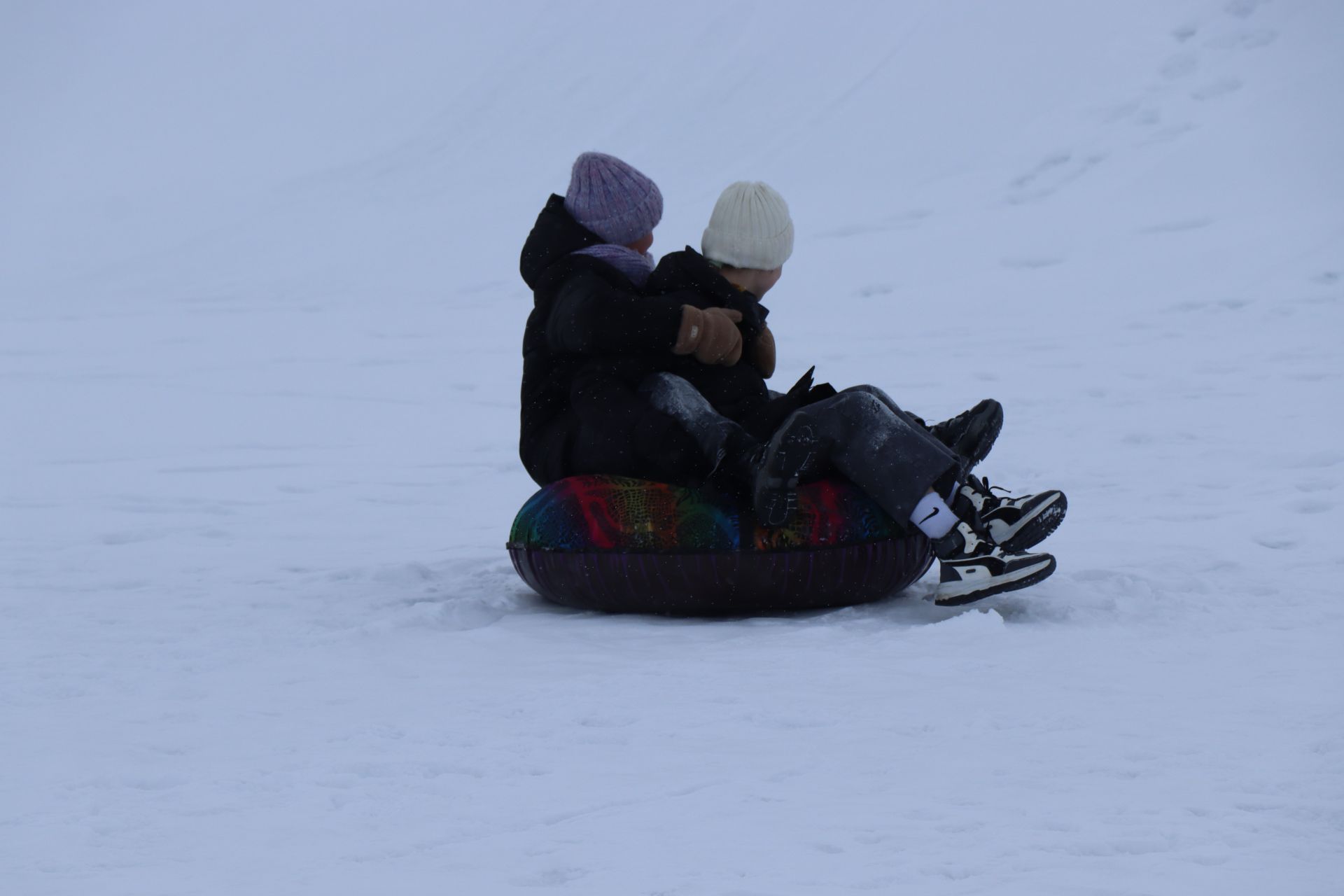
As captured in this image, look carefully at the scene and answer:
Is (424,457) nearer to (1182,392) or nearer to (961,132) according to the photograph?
(1182,392)

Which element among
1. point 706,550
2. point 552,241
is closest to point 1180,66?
point 552,241

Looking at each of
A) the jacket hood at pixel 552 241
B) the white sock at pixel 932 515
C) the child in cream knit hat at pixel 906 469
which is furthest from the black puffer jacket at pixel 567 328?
the white sock at pixel 932 515

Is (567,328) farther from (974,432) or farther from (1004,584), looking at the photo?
(1004,584)

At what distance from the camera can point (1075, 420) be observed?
7988 mm

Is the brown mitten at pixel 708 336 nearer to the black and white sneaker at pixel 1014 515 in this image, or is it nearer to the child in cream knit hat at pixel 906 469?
the child in cream knit hat at pixel 906 469

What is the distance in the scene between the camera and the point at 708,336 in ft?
13.7

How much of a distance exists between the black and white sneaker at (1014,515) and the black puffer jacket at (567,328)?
0.89m

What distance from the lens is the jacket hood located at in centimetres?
443

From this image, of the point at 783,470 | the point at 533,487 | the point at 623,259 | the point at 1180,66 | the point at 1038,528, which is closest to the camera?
the point at 783,470

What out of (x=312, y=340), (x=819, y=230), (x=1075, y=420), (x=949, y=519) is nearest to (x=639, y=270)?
(x=949, y=519)

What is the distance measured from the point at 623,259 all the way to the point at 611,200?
17 cm

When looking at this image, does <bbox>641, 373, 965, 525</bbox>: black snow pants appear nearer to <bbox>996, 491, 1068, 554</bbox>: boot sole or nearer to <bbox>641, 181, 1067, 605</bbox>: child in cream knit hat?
<bbox>641, 181, 1067, 605</bbox>: child in cream knit hat

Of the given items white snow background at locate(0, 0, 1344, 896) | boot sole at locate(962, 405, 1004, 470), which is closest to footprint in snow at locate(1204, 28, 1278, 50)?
white snow background at locate(0, 0, 1344, 896)

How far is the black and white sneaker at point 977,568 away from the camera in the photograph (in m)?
4.03
